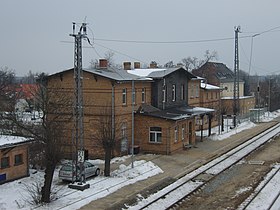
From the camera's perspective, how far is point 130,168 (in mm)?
29500

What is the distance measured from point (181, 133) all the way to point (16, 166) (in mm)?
16877

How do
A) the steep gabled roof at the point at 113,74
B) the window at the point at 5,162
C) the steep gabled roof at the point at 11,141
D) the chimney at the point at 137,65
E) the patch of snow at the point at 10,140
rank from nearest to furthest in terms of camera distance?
1. the window at the point at 5,162
2. the steep gabled roof at the point at 11,141
3. the patch of snow at the point at 10,140
4. the steep gabled roof at the point at 113,74
5. the chimney at the point at 137,65

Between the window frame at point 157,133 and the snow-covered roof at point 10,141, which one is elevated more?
the snow-covered roof at point 10,141

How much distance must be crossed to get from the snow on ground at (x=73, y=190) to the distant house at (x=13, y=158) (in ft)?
1.47

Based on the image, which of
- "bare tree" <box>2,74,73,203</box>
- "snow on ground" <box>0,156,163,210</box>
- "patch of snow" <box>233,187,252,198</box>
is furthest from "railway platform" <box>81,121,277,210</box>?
"patch of snow" <box>233,187,252,198</box>

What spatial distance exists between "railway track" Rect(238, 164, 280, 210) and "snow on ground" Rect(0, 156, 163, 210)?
693cm

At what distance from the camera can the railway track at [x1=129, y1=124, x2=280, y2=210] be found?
2133 cm

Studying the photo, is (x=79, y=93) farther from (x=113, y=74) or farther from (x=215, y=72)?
(x=215, y=72)

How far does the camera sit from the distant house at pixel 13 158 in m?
24.9

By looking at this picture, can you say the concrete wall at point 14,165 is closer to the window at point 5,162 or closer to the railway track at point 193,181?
the window at point 5,162

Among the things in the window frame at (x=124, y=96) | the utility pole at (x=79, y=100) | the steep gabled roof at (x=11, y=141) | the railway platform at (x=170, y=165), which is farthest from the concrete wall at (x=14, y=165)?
the window frame at (x=124, y=96)

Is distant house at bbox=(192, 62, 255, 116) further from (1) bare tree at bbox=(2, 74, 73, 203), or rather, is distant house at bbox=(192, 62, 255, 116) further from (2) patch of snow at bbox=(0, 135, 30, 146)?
(2) patch of snow at bbox=(0, 135, 30, 146)

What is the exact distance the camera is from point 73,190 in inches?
909

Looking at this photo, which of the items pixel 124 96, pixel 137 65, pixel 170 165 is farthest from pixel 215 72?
pixel 170 165
